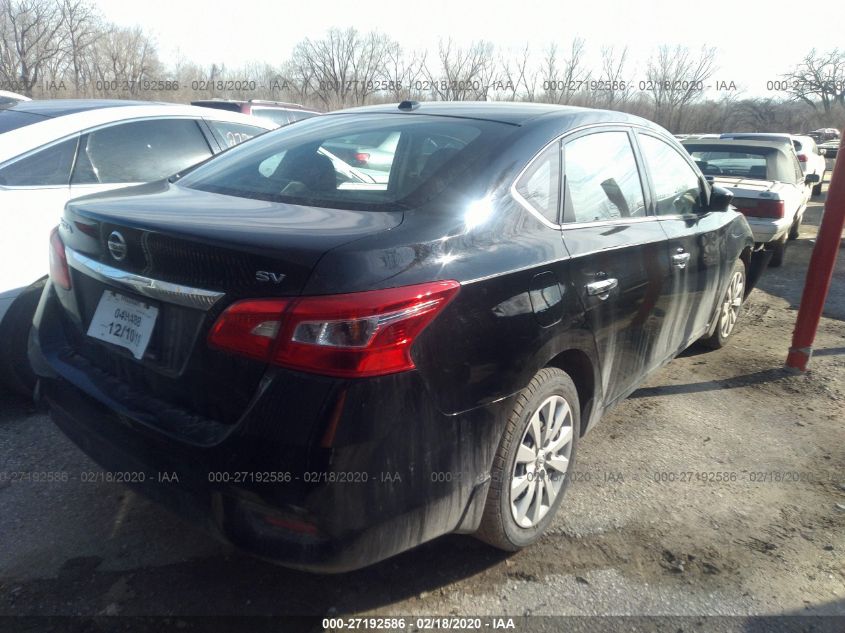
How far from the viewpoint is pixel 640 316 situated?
10.1ft

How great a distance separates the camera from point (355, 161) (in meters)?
2.90

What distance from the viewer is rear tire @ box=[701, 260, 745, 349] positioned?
16.1ft

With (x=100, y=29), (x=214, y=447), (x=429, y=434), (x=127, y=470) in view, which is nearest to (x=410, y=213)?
(x=429, y=434)

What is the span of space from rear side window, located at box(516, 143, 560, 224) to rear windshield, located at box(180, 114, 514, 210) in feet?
0.55

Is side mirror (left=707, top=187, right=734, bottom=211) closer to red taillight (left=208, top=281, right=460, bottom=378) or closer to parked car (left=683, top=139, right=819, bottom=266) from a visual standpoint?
red taillight (left=208, top=281, right=460, bottom=378)

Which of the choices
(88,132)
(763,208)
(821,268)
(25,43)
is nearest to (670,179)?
(821,268)

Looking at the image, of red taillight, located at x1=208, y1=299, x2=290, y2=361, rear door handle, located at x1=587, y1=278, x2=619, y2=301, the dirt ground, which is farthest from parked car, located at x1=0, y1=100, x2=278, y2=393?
rear door handle, located at x1=587, y1=278, x2=619, y2=301

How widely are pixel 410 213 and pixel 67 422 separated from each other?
1486 millimetres

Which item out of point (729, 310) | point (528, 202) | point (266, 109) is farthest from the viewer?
point (266, 109)

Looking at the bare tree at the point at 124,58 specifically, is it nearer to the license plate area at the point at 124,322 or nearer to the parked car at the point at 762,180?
the parked car at the point at 762,180

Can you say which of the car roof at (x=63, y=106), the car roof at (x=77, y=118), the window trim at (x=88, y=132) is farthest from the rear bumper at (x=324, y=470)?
the car roof at (x=63, y=106)

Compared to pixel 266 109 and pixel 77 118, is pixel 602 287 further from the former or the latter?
pixel 266 109

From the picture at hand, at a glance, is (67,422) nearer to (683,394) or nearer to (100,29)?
(683,394)

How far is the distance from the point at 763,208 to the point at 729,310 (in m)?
3.18
